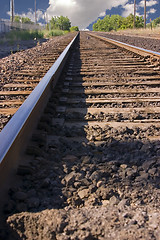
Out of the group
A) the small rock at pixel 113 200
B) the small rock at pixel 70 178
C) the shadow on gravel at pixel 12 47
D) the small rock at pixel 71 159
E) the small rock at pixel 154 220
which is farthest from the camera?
the shadow on gravel at pixel 12 47

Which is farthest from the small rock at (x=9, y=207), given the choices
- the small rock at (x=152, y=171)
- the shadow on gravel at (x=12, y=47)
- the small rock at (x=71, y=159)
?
the shadow on gravel at (x=12, y=47)

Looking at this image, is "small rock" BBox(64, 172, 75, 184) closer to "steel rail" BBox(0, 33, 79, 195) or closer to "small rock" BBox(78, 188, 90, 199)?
"small rock" BBox(78, 188, 90, 199)

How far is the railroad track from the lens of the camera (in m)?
1.10

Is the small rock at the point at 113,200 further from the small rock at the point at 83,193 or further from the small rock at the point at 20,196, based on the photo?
the small rock at the point at 20,196

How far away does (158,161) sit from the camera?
166 centimetres

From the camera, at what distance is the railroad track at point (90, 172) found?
3.59ft

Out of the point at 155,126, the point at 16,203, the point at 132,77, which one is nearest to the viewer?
the point at 16,203

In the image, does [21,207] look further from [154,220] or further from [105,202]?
[154,220]

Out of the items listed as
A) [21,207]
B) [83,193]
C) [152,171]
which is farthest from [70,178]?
[152,171]

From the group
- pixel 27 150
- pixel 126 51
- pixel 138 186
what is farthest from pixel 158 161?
pixel 126 51

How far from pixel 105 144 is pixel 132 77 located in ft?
7.59

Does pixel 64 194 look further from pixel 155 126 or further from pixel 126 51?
pixel 126 51

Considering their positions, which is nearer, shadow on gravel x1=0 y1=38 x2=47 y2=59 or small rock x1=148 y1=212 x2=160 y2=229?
small rock x1=148 y1=212 x2=160 y2=229

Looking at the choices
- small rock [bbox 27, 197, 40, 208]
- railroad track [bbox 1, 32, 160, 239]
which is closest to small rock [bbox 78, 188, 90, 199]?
railroad track [bbox 1, 32, 160, 239]
